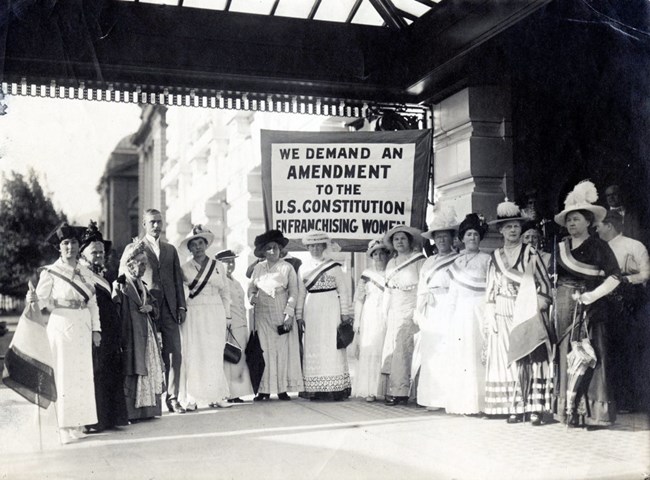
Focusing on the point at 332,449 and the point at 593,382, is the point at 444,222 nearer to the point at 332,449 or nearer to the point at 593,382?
the point at 593,382

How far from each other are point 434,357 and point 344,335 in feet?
4.51

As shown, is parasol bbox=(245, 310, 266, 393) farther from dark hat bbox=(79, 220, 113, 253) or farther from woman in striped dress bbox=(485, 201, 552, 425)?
woman in striped dress bbox=(485, 201, 552, 425)

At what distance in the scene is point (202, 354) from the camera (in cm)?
877

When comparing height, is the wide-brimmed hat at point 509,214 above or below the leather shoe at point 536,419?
above

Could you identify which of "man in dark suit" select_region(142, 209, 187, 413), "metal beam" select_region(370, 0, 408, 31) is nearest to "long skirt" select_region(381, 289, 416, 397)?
"man in dark suit" select_region(142, 209, 187, 413)

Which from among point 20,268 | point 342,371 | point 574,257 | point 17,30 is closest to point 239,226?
point 20,268

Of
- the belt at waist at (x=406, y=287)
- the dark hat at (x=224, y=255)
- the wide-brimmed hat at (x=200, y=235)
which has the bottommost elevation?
the belt at waist at (x=406, y=287)

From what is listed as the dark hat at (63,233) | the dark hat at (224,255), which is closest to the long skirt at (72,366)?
the dark hat at (63,233)

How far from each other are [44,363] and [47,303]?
21.0 inches

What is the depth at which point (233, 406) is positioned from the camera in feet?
29.2

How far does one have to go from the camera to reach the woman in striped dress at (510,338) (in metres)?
7.15

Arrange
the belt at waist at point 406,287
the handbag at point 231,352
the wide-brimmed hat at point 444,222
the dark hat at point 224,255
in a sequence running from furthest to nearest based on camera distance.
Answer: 1. the dark hat at point 224,255
2. the handbag at point 231,352
3. the belt at waist at point 406,287
4. the wide-brimmed hat at point 444,222

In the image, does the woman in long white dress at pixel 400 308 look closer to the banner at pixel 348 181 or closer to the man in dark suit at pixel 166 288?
the banner at pixel 348 181

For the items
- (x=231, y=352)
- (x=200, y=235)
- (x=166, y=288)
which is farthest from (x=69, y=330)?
(x=231, y=352)
